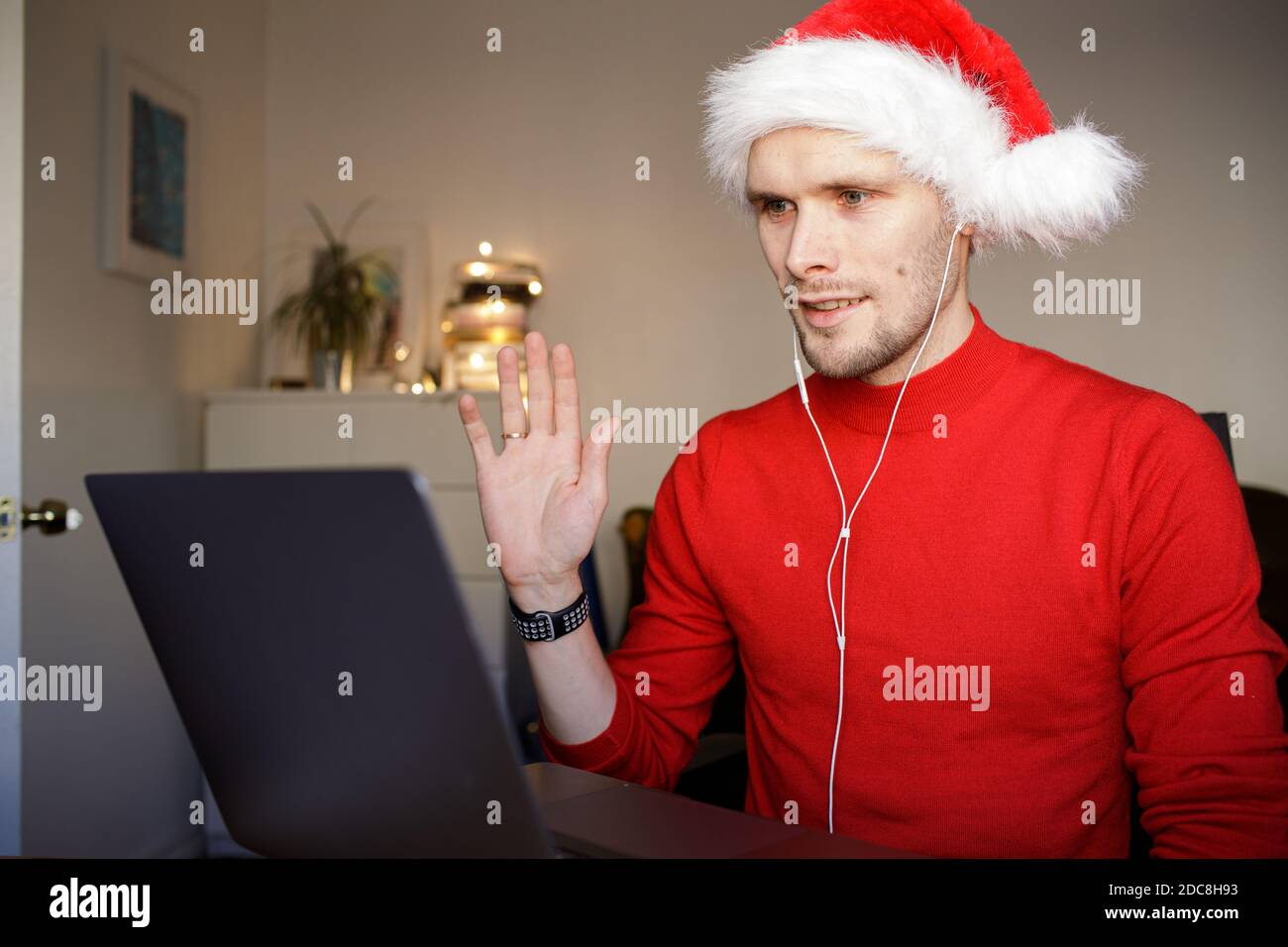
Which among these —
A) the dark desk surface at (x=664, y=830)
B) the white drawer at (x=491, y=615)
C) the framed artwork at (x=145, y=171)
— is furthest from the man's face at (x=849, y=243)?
the framed artwork at (x=145, y=171)

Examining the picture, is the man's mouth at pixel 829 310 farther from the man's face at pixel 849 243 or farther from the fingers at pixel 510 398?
the fingers at pixel 510 398

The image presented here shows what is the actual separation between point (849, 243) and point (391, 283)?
8.66ft

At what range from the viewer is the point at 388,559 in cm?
56

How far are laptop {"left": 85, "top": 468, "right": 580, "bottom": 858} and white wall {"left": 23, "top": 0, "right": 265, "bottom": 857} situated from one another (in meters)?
2.03

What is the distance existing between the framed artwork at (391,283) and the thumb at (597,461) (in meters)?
2.52

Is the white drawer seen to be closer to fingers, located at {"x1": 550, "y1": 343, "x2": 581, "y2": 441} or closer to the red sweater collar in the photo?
the red sweater collar

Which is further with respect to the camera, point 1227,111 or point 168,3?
point 1227,111

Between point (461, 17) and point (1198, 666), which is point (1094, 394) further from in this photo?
point (461, 17)

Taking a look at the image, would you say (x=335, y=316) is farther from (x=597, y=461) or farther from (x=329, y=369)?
(x=597, y=461)

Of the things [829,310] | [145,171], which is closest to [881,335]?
[829,310]

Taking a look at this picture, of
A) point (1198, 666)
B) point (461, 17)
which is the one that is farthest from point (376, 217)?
point (1198, 666)

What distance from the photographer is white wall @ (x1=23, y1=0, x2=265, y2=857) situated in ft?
8.27
